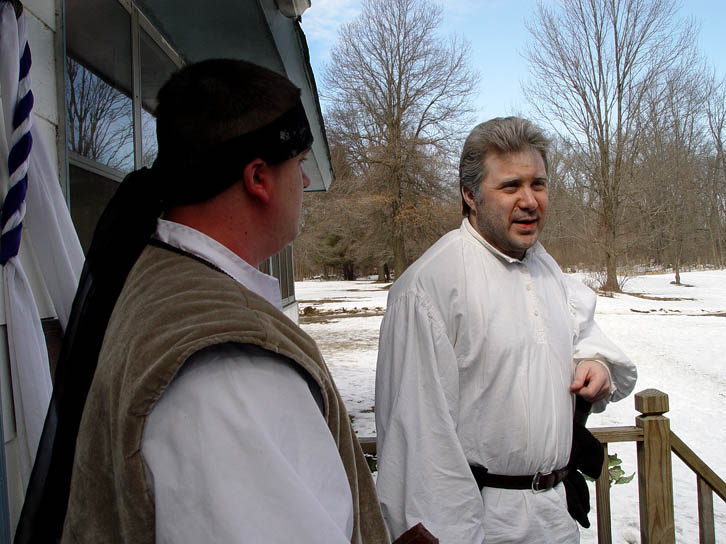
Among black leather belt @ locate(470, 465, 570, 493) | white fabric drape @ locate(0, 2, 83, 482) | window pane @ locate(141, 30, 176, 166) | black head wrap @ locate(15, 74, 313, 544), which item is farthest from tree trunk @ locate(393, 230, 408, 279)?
black head wrap @ locate(15, 74, 313, 544)

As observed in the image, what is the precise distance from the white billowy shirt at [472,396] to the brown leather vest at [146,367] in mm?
988

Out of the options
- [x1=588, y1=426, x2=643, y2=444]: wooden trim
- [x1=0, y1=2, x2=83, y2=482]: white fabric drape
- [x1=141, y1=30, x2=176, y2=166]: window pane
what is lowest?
[x1=588, y1=426, x2=643, y2=444]: wooden trim

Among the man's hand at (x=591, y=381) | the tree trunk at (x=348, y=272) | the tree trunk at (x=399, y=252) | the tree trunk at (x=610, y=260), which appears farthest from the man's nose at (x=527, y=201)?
the tree trunk at (x=348, y=272)

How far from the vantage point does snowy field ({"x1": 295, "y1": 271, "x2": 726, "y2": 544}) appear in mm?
4488

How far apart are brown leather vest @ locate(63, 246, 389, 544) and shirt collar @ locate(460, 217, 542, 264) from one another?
1.44 meters

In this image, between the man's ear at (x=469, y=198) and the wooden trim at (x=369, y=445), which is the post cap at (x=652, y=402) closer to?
the wooden trim at (x=369, y=445)

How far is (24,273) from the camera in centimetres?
143

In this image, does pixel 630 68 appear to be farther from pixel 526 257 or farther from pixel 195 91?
pixel 195 91

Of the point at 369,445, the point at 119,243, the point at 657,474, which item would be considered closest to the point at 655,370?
the point at 657,474

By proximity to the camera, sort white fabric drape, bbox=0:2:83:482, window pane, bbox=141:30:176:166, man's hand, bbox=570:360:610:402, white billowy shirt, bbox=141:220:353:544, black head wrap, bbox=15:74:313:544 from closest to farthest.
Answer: white billowy shirt, bbox=141:220:353:544
black head wrap, bbox=15:74:313:544
white fabric drape, bbox=0:2:83:482
man's hand, bbox=570:360:610:402
window pane, bbox=141:30:176:166

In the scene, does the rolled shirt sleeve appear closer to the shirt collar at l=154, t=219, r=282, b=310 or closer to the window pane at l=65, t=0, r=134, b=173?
the shirt collar at l=154, t=219, r=282, b=310

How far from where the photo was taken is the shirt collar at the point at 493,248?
2.23 metres

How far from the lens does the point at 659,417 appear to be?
116 inches

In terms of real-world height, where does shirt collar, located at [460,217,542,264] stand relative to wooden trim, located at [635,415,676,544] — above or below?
above
